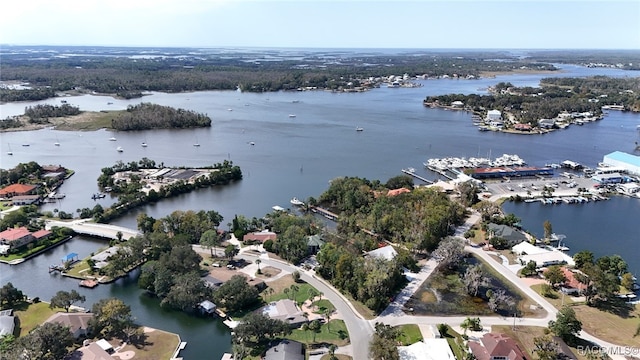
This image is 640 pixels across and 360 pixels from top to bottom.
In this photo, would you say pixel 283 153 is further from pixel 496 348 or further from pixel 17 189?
pixel 496 348

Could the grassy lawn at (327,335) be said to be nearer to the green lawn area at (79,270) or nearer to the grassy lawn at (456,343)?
the grassy lawn at (456,343)

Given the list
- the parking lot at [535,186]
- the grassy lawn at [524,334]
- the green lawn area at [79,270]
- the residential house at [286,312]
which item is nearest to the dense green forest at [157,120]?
the green lawn area at [79,270]

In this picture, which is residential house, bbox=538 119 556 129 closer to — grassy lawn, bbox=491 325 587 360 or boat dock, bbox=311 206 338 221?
boat dock, bbox=311 206 338 221

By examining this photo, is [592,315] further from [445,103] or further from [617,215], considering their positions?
[445,103]

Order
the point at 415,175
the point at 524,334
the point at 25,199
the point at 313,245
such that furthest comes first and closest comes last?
the point at 415,175, the point at 25,199, the point at 313,245, the point at 524,334

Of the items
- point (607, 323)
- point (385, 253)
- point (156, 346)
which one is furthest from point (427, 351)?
point (156, 346)
